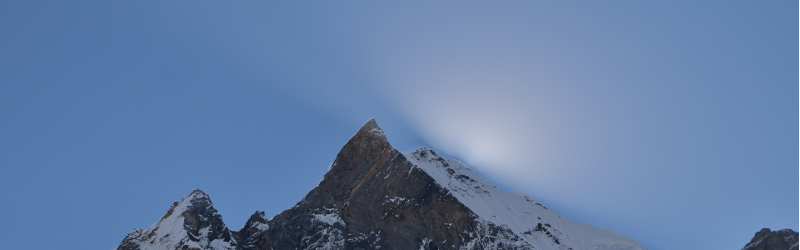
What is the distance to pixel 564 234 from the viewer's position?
15575 centimetres

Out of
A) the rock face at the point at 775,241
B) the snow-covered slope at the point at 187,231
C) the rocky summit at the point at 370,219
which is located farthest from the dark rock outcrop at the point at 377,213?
the rock face at the point at 775,241

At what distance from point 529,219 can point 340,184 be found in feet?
148

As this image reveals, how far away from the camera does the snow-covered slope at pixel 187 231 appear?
4748 inches

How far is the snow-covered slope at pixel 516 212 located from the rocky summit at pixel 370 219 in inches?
21.7

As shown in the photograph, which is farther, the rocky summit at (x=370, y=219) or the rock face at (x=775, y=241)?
the rock face at (x=775, y=241)

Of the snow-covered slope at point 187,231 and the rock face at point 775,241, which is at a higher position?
the snow-covered slope at point 187,231

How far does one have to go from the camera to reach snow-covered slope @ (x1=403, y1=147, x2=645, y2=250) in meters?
140

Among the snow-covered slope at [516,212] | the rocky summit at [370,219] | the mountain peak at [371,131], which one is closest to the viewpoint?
the rocky summit at [370,219]

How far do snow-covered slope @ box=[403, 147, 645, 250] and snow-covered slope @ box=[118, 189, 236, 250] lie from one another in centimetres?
4247

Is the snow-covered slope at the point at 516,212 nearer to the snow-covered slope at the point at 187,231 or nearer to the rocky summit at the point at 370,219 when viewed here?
the rocky summit at the point at 370,219

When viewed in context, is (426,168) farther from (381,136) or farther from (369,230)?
(369,230)

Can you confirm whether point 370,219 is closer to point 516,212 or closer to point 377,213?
point 377,213

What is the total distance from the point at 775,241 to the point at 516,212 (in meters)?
52.7

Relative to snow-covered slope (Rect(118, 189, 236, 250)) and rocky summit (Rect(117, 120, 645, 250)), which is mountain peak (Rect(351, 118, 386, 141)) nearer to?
rocky summit (Rect(117, 120, 645, 250))
